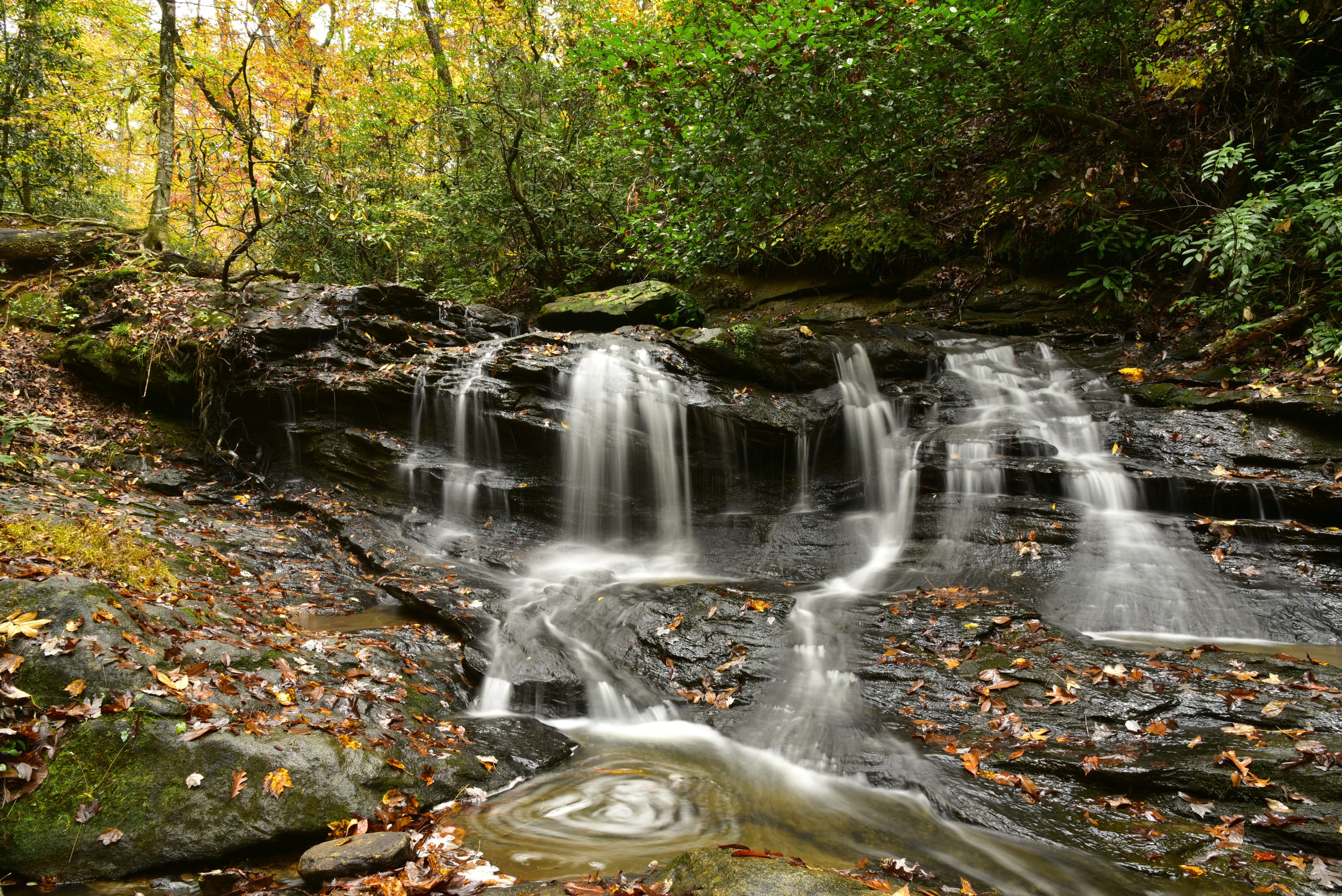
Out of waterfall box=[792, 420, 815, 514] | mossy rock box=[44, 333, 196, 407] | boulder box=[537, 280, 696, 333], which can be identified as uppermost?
boulder box=[537, 280, 696, 333]

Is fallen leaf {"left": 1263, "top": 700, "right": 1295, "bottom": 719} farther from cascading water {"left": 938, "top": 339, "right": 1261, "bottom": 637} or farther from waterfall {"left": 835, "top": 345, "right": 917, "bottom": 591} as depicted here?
waterfall {"left": 835, "top": 345, "right": 917, "bottom": 591}

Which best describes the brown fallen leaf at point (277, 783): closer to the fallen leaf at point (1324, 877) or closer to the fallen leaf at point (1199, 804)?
the fallen leaf at point (1199, 804)

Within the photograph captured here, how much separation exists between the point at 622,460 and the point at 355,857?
252 inches

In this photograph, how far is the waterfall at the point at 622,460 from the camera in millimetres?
8727

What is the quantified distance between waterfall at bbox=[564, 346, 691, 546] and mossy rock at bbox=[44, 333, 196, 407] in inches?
223

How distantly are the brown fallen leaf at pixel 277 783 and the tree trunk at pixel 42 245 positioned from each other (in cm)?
1205

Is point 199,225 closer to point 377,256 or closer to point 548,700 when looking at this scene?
point 377,256

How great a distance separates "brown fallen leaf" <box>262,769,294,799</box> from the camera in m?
3.08

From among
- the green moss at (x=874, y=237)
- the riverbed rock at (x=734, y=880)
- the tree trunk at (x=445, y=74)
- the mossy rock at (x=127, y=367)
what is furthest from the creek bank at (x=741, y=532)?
the tree trunk at (x=445, y=74)

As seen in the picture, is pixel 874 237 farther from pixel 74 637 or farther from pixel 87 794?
pixel 87 794

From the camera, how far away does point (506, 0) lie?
15.1 metres

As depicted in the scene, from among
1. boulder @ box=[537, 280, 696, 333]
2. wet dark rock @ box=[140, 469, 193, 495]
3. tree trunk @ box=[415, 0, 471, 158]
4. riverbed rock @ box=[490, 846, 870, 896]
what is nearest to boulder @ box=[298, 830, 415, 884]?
riverbed rock @ box=[490, 846, 870, 896]

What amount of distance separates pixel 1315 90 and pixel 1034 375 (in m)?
4.67

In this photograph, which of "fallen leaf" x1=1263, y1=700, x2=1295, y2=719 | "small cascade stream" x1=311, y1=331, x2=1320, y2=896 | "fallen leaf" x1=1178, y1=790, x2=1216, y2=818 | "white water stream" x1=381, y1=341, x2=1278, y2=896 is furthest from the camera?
"fallen leaf" x1=1263, y1=700, x2=1295, y2=719
